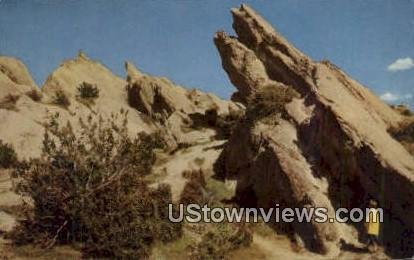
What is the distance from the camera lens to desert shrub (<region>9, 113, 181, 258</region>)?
14.9m

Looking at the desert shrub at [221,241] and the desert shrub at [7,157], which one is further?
the desert shrub at [7,157]

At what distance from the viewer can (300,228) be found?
17688mm

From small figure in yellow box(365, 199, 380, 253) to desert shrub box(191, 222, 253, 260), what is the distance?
149 inches

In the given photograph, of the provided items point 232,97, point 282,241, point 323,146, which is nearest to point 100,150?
point 282,241

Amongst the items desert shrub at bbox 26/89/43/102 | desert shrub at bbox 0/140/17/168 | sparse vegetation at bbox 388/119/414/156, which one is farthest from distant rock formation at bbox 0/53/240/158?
sparse vegetation at bbox 388/119/414/156

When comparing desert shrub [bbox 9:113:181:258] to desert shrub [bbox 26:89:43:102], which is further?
desert shrub [bbox 26:89:43:102]

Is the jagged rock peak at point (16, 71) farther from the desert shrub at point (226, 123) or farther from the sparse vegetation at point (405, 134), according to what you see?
→ the sparse vegetation at point (405, 134)

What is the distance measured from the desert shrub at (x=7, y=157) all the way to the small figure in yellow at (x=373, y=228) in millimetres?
18492

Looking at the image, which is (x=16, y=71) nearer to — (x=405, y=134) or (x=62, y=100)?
(x=62, y=100)

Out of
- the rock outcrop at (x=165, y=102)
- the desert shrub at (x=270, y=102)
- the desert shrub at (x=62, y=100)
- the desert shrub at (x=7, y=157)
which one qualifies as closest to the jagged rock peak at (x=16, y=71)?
the desert shrub at (x=62, y=100)

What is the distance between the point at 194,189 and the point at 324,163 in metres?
5.42

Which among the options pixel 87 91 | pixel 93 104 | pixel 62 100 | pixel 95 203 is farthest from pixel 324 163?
pixel 87 91

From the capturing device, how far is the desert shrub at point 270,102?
22.1 m

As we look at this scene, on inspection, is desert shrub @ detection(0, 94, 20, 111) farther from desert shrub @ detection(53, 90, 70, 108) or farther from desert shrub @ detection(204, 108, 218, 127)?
desert shrub @ detection(204, 108, 218, 127)
